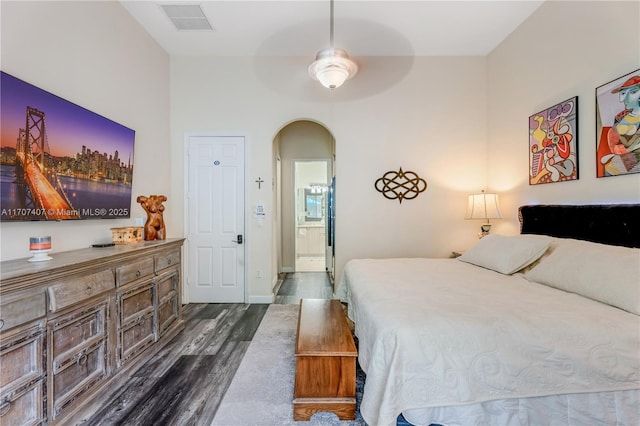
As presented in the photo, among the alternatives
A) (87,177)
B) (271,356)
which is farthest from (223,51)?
(271,356)

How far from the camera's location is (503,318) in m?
1.45

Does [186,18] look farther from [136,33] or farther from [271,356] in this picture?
[271,356]

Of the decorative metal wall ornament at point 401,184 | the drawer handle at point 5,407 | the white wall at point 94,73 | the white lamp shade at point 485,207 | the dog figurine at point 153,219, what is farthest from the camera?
the decorative metal wall ornament at point 401,184

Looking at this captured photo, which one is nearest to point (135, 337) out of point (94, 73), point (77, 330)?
point (77, 330)

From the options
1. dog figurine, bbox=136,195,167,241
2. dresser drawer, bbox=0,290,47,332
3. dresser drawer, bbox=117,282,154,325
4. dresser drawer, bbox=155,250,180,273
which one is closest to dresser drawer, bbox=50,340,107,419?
dresser drawer, bbox=117,282,154,325

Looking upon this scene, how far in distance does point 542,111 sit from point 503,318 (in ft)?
8.45

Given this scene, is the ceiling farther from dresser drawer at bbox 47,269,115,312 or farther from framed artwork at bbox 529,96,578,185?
dresser drawer at bbox 47,269,115,312

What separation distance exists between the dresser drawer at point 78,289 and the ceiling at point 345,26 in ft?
9.15

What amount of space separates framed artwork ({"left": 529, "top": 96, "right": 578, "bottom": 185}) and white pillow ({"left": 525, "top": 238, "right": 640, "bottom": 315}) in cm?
87

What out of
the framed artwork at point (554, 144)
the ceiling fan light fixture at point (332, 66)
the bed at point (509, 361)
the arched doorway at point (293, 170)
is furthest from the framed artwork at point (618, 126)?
the arched doorway at point (293, 170)

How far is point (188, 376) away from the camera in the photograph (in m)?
2.19

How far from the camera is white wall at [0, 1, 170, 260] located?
6.14 feet

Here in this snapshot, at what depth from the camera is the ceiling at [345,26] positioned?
293 cm

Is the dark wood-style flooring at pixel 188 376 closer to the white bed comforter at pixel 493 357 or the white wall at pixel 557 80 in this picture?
the white bed comforter at pixel 493 357
